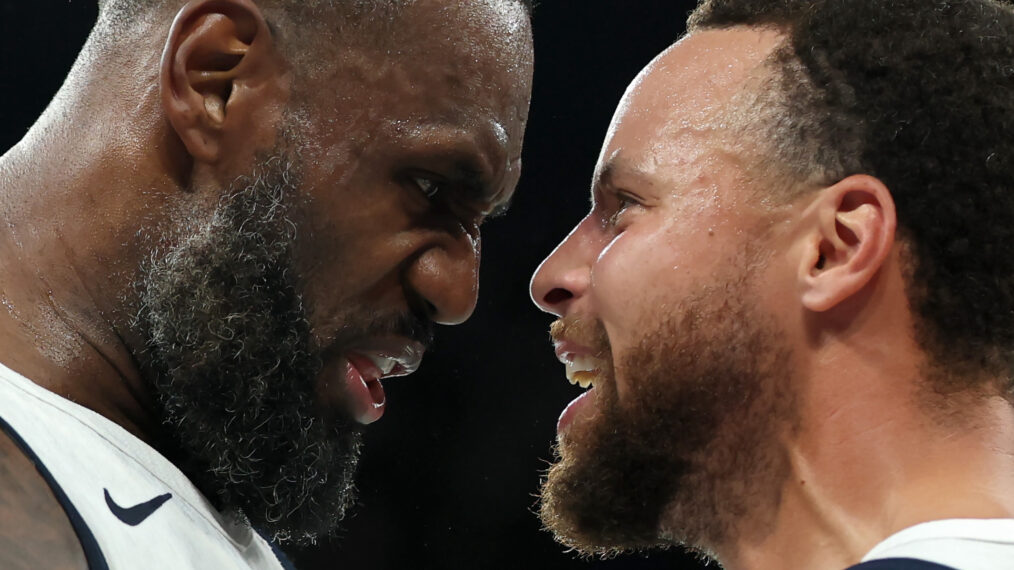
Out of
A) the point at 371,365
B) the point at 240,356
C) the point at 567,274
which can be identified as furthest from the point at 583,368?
the point at 240,356

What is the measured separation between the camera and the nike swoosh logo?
1.32 meters

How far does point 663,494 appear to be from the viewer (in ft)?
4.49

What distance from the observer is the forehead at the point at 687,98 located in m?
1.41

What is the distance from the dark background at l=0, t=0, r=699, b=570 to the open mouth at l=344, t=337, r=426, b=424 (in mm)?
1126

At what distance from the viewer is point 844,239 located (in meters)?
1.29

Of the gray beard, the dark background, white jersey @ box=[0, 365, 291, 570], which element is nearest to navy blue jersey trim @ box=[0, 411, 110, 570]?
white jersey @ box=[0, 365, 291, 570]

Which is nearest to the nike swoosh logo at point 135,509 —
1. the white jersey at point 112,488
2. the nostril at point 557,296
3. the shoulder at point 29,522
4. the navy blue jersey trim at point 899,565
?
the white jersey at point 112,488

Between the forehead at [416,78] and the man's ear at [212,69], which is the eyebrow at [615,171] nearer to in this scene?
the forehead at [416,78]

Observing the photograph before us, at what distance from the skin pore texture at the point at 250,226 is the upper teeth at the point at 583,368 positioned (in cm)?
23

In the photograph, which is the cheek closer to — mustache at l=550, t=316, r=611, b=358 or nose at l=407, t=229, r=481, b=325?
mustache at l=550, t=316, r=611, b=358

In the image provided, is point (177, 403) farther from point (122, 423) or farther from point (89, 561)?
point (89, 561)

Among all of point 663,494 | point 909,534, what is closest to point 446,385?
point 663,494

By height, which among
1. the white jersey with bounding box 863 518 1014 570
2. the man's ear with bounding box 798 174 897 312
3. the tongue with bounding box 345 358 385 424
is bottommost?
the tongue with bounding box 345 358 385 424

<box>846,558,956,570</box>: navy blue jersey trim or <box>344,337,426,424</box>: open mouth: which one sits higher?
<box>846,558,956,570</box>: navy blue jersey trim
